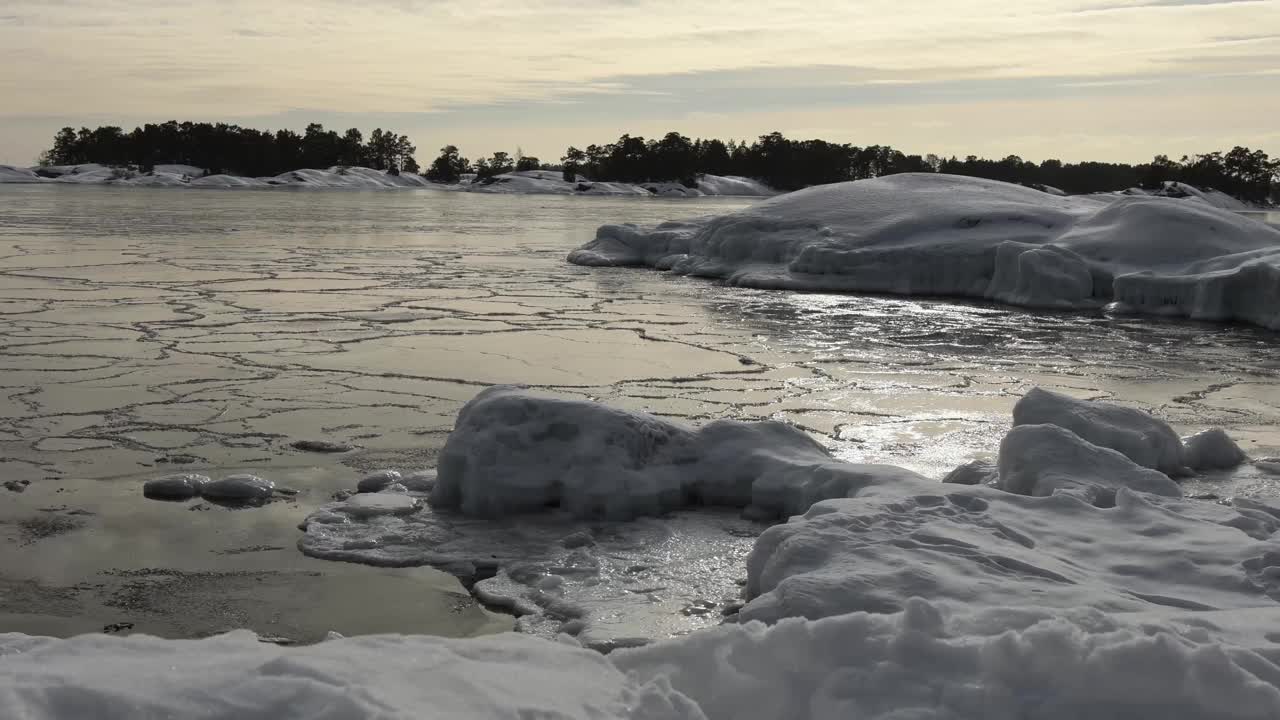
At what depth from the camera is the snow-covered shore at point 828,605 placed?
2389 millimetres

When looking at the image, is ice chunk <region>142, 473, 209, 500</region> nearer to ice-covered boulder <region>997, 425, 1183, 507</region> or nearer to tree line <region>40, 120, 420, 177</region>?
ice-covered boulder <region>997, 425, 1183, 507</region>

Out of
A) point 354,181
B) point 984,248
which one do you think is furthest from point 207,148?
point 984,248

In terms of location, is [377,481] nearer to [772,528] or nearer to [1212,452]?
[772,528]

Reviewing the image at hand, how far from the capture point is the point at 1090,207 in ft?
61.3

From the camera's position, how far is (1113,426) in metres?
5.85

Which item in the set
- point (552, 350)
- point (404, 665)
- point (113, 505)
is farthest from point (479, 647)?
point (552, 350)

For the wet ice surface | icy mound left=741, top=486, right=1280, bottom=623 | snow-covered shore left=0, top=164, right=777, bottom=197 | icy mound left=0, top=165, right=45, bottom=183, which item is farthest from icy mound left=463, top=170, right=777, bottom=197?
icy mound left=741, top=486, right=1280, bottom=623

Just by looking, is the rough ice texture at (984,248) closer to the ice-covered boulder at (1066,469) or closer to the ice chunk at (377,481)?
the ice-covered boulder at (1066,469)

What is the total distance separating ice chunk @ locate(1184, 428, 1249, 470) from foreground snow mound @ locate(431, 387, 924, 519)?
2.10 meters

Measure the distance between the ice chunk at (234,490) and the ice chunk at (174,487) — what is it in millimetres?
47

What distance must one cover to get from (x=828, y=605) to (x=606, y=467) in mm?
1900

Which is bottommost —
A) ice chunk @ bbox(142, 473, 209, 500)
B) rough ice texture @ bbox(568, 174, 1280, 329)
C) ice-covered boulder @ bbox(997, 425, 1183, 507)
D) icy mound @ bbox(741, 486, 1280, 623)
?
ice chunk @ bbox(142, 473, 209, 500)

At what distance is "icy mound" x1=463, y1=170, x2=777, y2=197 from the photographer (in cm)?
9831

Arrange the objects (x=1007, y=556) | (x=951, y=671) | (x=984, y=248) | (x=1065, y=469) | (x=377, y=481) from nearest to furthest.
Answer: (x=951, y=671) < (x=1007, y=556) < (x=1065, y=469) < (x=377, y=481) < (x=984, y=248)
